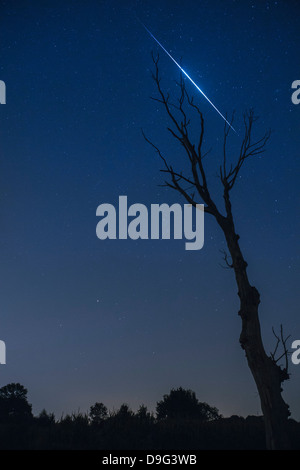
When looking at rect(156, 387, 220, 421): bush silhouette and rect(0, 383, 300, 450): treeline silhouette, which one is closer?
rect(0, 383, 300, 450): treeline silhouette

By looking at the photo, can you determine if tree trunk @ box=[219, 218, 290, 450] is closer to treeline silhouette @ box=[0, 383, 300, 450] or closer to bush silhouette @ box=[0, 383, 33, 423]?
treeline silhouette @ box=[0, 383, 300, 450]

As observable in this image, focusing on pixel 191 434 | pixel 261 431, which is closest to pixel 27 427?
pixel 191 434

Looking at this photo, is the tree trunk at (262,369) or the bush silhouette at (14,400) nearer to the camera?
the tree trunk at (262,369)

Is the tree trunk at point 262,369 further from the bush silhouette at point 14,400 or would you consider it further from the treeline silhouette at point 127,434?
the bush silhouette at point 14,400

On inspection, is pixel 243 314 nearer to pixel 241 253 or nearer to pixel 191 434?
pixel 241 253

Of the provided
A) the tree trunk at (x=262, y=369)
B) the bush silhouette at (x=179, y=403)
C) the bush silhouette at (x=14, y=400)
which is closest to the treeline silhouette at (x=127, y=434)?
the tree trunk at (x=262, y=369)

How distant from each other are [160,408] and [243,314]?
1106 inches

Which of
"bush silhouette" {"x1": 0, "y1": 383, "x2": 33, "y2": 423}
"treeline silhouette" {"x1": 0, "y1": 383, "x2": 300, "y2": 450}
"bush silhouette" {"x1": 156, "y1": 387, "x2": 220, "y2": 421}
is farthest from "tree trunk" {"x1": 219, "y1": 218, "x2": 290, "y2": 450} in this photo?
"bush silhouette" {"x1": 0, "y1": 383, "x2": 33, "y2": 423}

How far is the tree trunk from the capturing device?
1116 centimetres

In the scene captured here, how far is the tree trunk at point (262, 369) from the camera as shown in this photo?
11.2 metres
